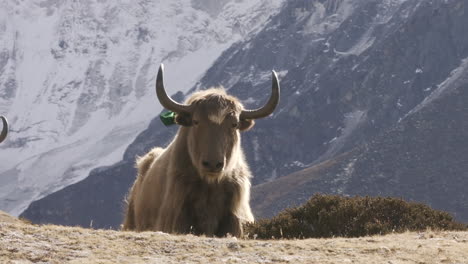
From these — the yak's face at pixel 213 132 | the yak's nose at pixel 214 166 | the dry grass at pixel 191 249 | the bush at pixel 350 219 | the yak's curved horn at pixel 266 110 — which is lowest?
the dry grass at pixel 191 249

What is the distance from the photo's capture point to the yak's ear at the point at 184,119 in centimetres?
1809

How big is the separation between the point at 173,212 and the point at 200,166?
0.96 metres

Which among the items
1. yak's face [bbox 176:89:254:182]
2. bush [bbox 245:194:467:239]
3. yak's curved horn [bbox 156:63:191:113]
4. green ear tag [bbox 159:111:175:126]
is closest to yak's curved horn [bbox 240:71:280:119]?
yak's face [bbox 176:89:254:182]

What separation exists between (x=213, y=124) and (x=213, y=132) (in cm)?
23

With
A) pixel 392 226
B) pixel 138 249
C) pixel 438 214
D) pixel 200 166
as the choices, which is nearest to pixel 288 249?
pixel 138 249

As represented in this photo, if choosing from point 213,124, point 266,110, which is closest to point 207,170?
point 213,124

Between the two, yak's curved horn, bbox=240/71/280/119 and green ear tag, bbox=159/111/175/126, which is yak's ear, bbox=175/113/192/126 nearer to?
green ear tag, bbox=159/111/175/126

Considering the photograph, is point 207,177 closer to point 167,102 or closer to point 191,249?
point 167,102

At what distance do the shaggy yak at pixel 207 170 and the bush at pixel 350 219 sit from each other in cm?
68

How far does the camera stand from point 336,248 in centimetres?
1309

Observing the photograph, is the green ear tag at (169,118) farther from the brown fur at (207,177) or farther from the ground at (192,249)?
the ground at (192,249)

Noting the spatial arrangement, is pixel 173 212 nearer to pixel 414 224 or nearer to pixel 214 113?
pixel 214 113

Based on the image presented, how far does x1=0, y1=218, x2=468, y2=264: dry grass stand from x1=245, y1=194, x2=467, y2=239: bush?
4.48 m

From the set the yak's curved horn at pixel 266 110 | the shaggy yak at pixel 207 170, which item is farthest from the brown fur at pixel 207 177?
the yak's curved horn at pixel 266 110
